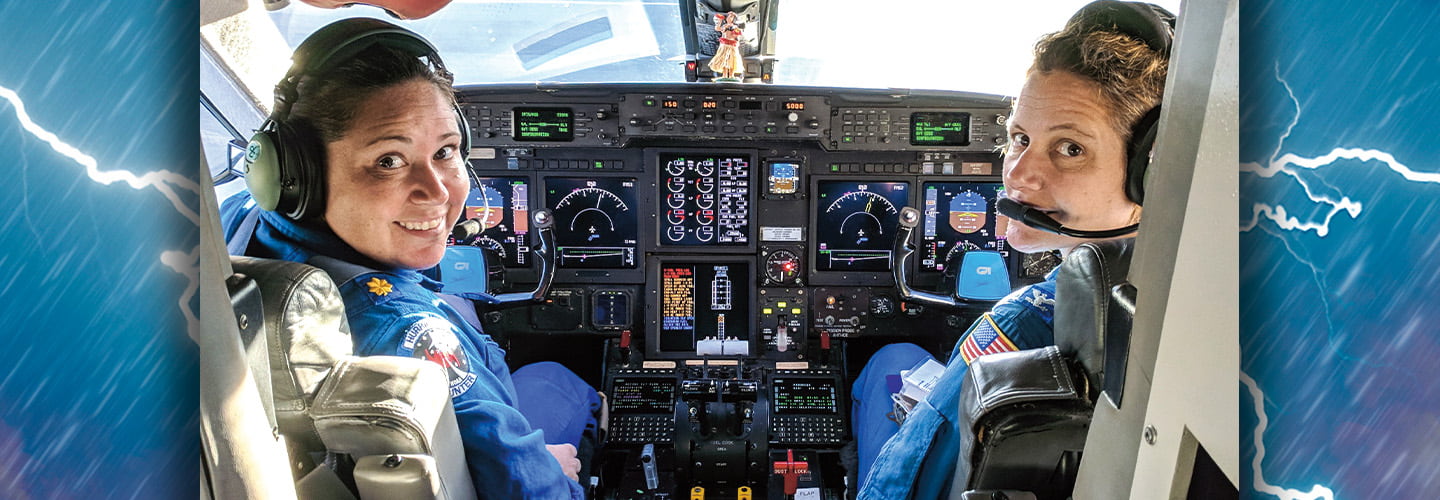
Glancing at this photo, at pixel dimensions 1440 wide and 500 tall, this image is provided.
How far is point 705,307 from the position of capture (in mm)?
3357

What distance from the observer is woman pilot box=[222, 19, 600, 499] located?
3.59ft

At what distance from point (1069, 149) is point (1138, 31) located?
17 cm

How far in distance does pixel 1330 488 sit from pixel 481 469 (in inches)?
44.2

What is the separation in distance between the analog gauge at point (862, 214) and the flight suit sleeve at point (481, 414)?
206 cm

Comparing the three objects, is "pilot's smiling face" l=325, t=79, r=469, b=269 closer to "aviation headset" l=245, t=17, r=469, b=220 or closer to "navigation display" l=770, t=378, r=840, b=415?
"aviation headset" l=245, t=17, r=469, b=220

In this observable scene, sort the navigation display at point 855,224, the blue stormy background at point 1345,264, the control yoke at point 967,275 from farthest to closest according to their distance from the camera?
the navigation display at point 855,224
the control yoke at point 967,275
the blue stormy background at point 1345,264

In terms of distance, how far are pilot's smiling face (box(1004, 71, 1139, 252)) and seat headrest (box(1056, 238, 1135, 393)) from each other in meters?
0.07

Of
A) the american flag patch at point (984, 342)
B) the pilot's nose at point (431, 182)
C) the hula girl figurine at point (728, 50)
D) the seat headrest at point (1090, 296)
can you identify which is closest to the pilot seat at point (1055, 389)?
the seat headrest at point (1090, 296)

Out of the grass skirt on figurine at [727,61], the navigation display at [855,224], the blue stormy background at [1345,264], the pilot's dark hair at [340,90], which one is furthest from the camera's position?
the navigation display at [855,224]

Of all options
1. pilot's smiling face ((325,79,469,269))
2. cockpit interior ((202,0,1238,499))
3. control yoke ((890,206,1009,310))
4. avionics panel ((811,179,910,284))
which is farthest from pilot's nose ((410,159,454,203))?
avionics panel ((811,179,910,284))

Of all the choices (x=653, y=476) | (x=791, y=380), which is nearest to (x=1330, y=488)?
(x=653, y=476)

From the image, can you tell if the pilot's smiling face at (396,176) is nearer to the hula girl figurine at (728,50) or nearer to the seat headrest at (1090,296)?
the seat headrest at (1090,296)

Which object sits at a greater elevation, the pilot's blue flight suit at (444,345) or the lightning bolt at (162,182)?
the lightning bolt at (162,182)

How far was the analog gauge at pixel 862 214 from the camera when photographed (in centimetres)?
318
